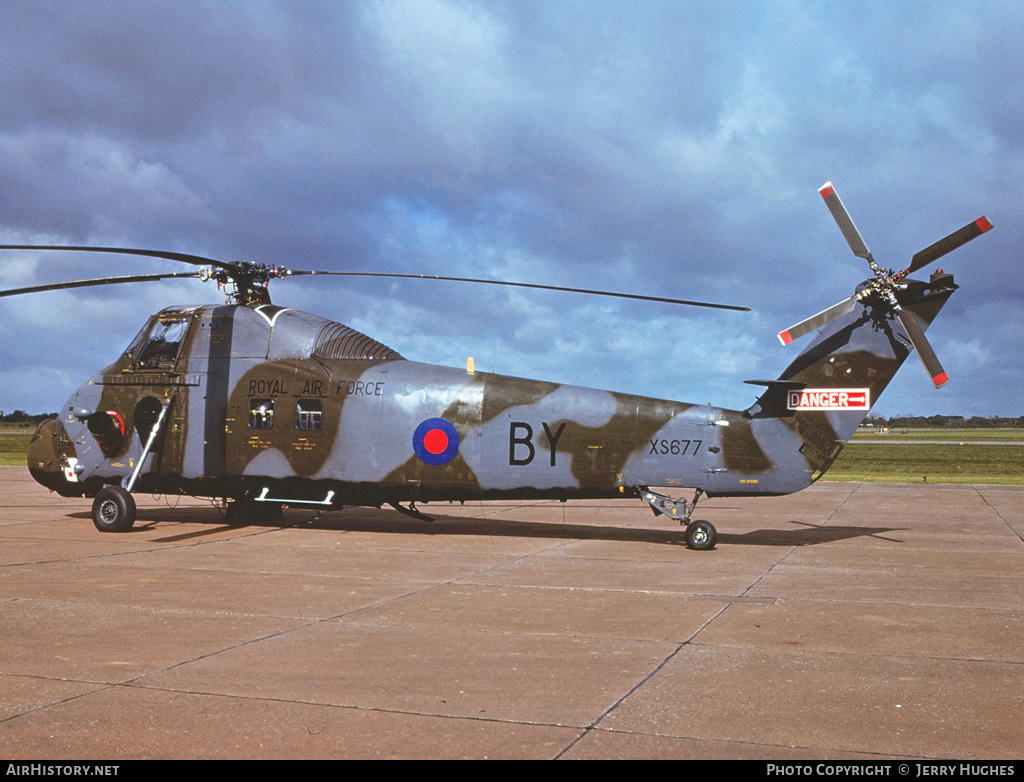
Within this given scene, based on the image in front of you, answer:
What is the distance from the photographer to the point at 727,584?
34.8ft

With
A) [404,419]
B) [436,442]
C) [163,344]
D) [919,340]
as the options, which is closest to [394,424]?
[404,419]

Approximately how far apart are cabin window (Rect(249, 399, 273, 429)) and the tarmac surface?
2.13 m

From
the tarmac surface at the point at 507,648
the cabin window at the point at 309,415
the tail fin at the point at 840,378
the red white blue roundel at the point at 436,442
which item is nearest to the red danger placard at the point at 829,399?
the tail fin at the point at 840,378

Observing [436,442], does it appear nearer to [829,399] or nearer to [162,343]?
[162,343]

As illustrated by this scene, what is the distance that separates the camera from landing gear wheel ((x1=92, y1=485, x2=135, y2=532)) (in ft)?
49.1

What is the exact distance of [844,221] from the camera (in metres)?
13.3

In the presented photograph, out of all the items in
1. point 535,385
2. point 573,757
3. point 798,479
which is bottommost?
point 573,757

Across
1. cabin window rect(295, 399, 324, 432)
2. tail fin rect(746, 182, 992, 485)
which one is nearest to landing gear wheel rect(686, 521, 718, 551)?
tail fin rect(746, 182, 992, 485)

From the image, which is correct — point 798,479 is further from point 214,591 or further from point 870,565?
point 214,591

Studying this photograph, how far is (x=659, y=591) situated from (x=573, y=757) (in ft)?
18.2

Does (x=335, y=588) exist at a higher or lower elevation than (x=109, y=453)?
lower

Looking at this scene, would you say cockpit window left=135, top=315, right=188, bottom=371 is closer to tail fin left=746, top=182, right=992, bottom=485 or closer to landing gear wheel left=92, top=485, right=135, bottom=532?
landing gear wheel left=92, top=485, right=135, bottom=532

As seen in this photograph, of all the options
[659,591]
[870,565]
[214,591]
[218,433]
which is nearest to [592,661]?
[659,591]

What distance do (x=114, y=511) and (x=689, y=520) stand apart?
10205mm
